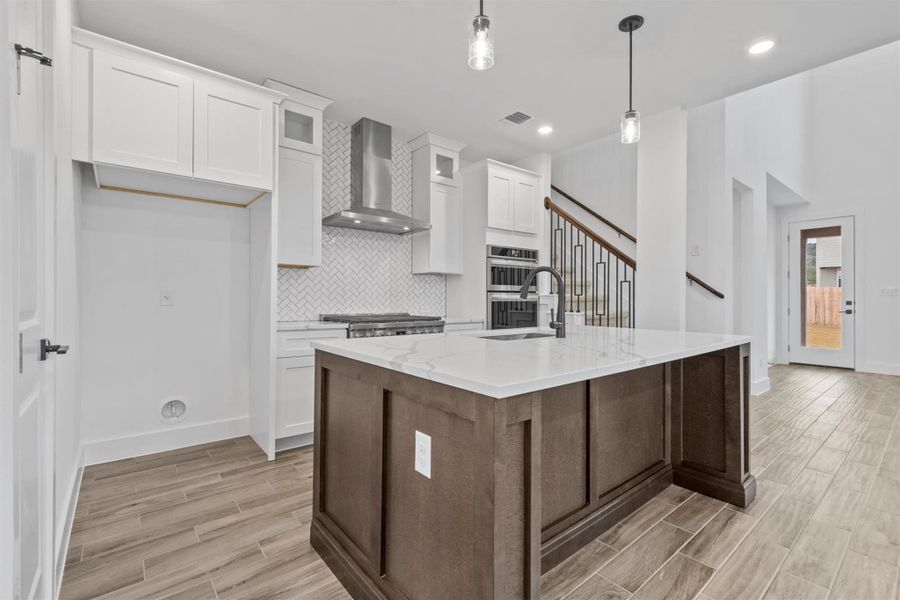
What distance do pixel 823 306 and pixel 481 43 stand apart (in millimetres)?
7456

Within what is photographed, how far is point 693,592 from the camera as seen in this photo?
1.58 m

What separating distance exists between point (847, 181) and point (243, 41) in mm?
8075

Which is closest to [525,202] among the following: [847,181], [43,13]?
[43,13]

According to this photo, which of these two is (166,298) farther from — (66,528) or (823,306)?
(823,306)

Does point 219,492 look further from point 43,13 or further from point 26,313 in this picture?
point 43,13

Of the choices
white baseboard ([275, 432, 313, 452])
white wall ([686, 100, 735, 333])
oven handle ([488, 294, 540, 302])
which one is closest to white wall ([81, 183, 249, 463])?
white baseboard ([275, 432, 313, 452])

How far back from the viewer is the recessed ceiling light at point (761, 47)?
9.36ft

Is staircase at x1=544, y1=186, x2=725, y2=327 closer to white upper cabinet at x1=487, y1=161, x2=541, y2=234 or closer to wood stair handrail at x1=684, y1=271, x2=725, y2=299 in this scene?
wood stair handrail at x1=684, y1=271, x2=725, y2=299

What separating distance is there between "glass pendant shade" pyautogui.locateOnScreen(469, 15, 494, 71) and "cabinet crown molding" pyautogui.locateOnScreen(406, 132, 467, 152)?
2625 millimetres

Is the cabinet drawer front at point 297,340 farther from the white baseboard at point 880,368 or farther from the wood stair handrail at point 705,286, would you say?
the white baseboard at point 880,368

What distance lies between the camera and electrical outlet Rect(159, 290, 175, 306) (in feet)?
10.2

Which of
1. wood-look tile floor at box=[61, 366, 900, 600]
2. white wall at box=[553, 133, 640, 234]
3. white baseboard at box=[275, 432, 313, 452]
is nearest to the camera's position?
wood-look tile floor at box=[61, 366, 900, 600]

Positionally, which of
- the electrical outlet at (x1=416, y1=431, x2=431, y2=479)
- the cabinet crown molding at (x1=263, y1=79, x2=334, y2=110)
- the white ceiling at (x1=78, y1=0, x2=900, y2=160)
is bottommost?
the electrical outlet at (x1=416, y1=431, x2=431, y2=479)

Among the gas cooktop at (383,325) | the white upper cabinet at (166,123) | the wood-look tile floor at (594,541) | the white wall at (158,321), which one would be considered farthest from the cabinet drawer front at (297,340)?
the white upper cabinet at (166,123)
